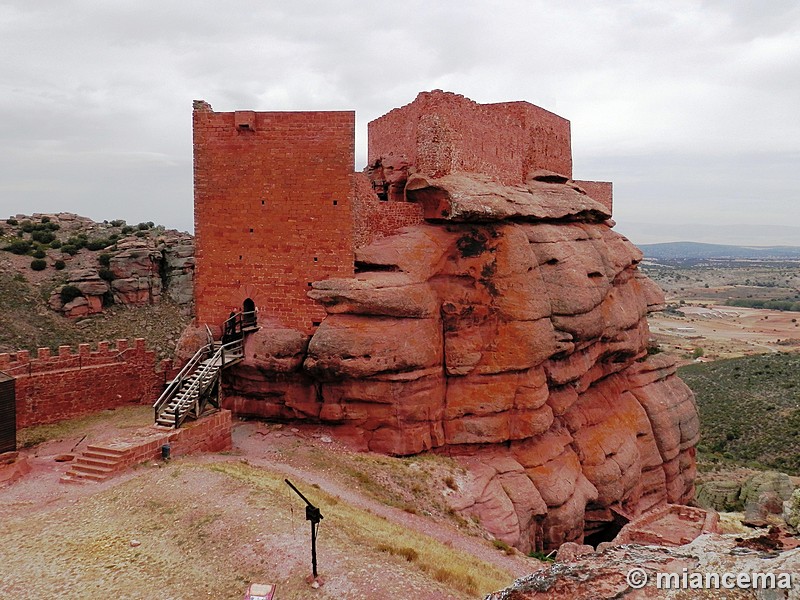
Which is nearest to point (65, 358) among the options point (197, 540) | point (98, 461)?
point (98, 461)

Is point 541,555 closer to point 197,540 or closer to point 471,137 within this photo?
point 197,540

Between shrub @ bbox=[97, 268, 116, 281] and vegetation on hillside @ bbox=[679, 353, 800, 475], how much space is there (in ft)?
150

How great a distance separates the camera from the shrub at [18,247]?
1922 inches

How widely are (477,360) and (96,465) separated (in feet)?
35.5

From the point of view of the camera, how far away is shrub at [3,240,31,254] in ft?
160

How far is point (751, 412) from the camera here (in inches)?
1758

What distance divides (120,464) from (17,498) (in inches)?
84.8

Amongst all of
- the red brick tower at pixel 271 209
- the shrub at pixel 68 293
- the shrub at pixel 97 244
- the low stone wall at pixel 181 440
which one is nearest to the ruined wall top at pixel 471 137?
the red brick tower at pixel 271 209

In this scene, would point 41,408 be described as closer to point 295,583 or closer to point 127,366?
point 127,366

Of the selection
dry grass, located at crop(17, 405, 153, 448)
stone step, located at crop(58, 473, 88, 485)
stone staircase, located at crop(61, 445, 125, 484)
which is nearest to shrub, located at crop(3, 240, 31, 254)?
dry grass, located at crop(17, 405, 153, 448)

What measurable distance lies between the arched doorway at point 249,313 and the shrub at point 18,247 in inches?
1601

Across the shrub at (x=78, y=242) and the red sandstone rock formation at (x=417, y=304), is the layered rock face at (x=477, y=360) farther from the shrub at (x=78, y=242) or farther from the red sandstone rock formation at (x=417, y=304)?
the shrub at (x=78, y=242)

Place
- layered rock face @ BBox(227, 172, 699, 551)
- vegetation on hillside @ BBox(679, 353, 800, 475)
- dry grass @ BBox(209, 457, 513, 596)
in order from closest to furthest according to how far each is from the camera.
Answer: dry grass @ BBox(209, 457, 513, 596) → layered rock face @ BBox(227, 172, 699, 551) → vegetation on hillside @ BBox(679, 353, 800, 475)

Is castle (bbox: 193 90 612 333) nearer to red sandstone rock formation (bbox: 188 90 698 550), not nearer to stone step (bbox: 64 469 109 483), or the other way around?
red sandstone rock formation (bbox: 188 90 698 550)
